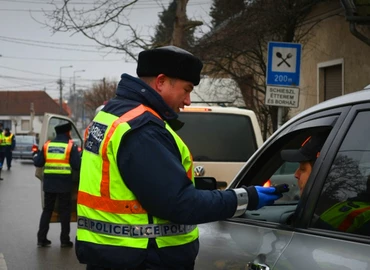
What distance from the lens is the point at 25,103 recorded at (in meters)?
99.2

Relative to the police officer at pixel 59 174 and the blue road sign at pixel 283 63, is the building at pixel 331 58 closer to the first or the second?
the blue road sign at pixel 283 63

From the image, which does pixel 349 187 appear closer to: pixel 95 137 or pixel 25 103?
pixel 95 137

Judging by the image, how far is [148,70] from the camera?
9.95 feet

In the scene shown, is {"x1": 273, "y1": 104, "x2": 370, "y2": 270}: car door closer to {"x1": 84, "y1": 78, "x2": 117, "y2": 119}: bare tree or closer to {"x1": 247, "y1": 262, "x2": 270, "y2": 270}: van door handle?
{"x1": 247, "y1": 262, "x2": 270, "y2": 270}: van door handle

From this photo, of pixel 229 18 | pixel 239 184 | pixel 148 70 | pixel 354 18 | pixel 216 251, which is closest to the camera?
pixel 148 70

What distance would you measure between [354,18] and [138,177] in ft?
32.7

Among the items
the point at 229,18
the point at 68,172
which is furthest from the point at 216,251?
the point at 229,18

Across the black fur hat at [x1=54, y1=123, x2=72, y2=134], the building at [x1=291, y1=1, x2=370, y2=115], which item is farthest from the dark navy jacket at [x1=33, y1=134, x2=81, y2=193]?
the building at [x1=291, y1=1, x2=370, y2=115]

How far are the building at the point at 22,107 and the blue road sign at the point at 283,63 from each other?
276ft

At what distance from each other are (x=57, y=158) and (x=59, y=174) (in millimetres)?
225

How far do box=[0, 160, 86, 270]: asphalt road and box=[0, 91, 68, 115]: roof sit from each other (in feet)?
261

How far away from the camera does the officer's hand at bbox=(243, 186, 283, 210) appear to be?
301 centimetres

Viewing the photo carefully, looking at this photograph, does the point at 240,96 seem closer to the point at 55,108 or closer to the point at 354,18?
the point at 354,18

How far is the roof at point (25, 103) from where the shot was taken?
3831 inches
